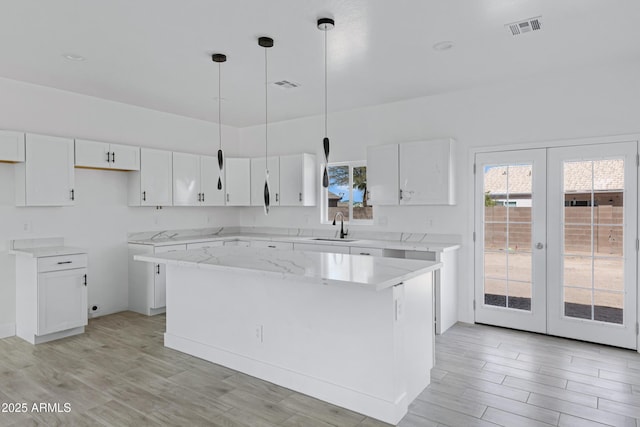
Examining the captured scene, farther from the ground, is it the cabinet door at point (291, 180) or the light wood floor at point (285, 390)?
the cabinet door at point (291, 180)

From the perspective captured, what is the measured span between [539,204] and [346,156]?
8.32 ft

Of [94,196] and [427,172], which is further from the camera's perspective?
[94,196]

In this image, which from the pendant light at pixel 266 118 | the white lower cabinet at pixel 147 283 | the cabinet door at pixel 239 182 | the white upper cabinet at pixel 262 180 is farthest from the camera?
the cabinet door at pixel 239 182

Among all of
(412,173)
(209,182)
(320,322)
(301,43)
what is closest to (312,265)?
(320,322)

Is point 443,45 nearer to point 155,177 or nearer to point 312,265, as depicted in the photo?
point 312,265

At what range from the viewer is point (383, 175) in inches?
197

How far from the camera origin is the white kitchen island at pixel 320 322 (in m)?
2.57

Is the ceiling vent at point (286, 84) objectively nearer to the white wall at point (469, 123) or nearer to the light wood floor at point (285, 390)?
the white wall at point (469, 123)

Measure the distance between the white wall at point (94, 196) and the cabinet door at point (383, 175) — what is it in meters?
2.82

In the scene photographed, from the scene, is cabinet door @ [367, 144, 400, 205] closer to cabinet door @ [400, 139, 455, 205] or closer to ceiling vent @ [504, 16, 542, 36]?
cabinet door @ [400, 139, 455, 205]

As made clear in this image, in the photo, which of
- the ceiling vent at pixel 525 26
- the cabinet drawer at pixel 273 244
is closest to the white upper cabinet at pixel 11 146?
the cabinet drawer at pixel 273 244

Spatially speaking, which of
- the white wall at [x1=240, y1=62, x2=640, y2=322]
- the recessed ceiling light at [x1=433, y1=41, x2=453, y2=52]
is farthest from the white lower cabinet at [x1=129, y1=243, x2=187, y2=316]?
the recessed ceiling light at [x1=433, y1=41, x2=453, y2=52]

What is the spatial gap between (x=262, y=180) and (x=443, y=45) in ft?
11.6

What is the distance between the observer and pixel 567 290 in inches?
163
